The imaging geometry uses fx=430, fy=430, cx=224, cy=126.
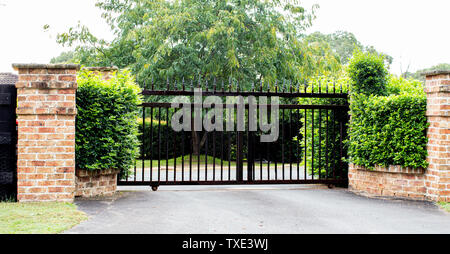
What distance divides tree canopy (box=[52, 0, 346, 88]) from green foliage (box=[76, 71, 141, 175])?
275 inches

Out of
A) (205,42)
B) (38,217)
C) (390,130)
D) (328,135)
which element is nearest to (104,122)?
(38,217)

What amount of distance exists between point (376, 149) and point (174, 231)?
15.3 ft

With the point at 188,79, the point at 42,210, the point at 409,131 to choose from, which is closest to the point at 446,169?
the point at 409,131

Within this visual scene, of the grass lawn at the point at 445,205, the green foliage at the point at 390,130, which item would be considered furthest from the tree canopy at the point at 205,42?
the grass lawn at the point at 445,205

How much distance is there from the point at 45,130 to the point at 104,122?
3.27ft

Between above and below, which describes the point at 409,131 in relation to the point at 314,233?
above

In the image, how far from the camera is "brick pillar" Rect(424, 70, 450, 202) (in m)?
7.39

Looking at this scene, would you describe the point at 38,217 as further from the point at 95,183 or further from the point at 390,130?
the point at 390,130

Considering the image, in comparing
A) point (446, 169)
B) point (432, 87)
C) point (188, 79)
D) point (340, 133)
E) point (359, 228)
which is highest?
point (188, 79)

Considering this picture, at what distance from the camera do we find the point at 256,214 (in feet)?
20.7

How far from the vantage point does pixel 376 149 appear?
8141 millimetres

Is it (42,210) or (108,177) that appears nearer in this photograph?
→ (42,210)

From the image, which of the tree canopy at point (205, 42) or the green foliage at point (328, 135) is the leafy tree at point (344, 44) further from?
the green foliage at point (328, 135)

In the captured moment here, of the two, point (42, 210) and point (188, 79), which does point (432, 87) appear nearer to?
point (42, 210)
